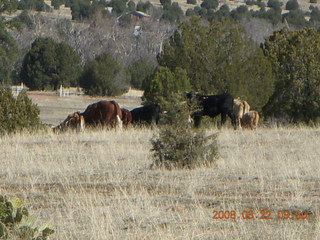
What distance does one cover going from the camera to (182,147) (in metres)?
12.0

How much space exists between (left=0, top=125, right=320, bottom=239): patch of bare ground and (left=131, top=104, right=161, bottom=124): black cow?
25.3ft

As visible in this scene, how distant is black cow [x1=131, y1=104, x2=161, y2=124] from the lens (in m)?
23.0

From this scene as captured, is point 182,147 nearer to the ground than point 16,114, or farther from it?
farther from it

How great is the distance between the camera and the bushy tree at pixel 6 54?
5930 centimetres

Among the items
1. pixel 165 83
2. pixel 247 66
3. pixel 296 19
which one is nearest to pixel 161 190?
pixel 165 83

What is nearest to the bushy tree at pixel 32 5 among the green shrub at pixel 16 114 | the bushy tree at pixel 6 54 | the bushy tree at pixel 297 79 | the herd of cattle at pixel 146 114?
the bushy tree at pixel 6 54

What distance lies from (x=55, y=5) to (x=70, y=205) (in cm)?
11594

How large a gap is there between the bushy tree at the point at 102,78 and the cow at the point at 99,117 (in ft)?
116

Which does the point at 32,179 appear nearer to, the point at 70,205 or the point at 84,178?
the point at 84,178

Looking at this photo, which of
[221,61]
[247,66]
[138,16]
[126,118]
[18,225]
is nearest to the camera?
[18,225]

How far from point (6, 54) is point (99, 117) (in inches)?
1538

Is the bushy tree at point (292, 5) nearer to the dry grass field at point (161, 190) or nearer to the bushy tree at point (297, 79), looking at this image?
the bushy tree at point (297, 79)

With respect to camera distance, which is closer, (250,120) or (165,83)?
(250,120)

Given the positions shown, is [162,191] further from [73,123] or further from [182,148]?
[73,123]
